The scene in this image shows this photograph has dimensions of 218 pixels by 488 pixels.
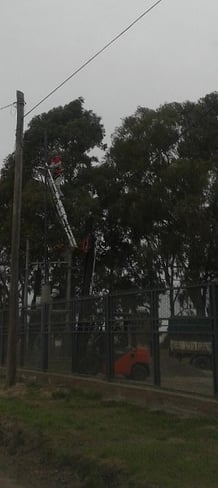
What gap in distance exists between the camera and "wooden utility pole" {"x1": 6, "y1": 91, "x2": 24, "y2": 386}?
1767 cm

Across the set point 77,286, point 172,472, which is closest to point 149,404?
point 172,472

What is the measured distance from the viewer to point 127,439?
891cm

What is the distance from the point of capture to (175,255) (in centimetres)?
3447

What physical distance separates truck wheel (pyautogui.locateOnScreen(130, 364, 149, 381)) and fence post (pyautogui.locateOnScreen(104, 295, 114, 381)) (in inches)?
50.2

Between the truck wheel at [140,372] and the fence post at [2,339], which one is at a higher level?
the fence post at [2,339]

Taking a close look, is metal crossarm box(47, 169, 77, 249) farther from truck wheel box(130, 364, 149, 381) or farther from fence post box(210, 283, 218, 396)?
fence post box(210, 283, 218, 396)

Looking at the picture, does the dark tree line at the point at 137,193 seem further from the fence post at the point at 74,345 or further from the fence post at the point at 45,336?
the fence post at the point at 74,345

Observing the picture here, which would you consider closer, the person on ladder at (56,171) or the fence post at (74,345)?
the fence post at (74,345)

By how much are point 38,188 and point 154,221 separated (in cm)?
654

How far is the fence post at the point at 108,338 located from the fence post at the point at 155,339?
6.98 feet

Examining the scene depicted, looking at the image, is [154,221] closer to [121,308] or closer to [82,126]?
[82,126]

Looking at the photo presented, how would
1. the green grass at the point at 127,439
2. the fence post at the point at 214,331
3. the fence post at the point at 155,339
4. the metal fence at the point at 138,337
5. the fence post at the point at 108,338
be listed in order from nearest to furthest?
1. the green grass at the point at 127,439
2. the fence post at the point at 214,331
3. the metal fence at the point at 138,337
4. the fence post at the point at 155,339
5. the fence post at the point at 108,338

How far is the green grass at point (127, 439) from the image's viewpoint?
695 centimetres

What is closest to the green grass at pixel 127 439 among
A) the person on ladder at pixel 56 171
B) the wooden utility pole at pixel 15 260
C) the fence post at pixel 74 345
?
the fence post at pixel 74 345
